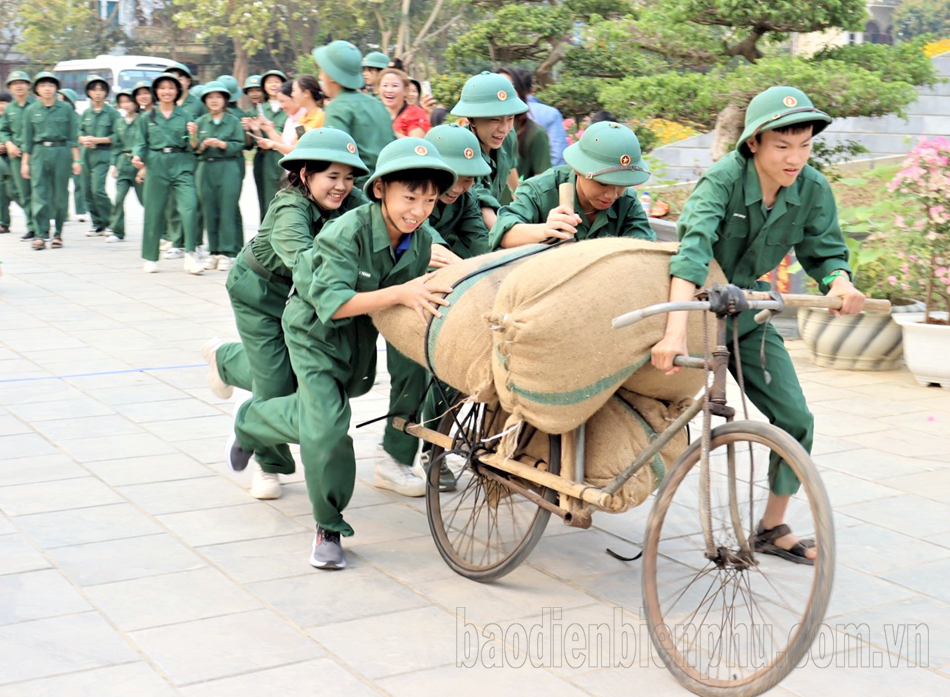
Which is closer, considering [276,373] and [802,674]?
[802,674]

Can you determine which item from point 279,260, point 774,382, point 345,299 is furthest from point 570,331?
point 279,260

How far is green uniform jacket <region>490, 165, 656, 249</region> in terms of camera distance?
4.52 m

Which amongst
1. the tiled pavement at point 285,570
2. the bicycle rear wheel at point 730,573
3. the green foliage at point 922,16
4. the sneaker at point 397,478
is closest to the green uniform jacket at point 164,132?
the tiled pavement at point 285,570

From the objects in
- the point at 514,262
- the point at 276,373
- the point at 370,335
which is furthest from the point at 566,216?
the point at 276,373

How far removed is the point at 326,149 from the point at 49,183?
9909mm

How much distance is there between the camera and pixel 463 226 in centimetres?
500

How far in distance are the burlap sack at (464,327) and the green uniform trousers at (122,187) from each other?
1069cm

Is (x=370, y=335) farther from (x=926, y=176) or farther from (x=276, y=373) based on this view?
(x=926, y=176)

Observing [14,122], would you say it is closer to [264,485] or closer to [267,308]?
[267,308]

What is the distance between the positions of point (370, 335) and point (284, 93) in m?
7.37

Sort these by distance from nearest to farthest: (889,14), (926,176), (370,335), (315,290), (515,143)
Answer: (315,290)
(370,335)
(515,143)
(926,176)
(889,14)

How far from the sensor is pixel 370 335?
4.49 m

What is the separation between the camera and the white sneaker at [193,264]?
11.7 metres

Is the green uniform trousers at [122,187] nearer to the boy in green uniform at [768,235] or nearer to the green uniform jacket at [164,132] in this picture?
the green uniform jacket at [164,132]
